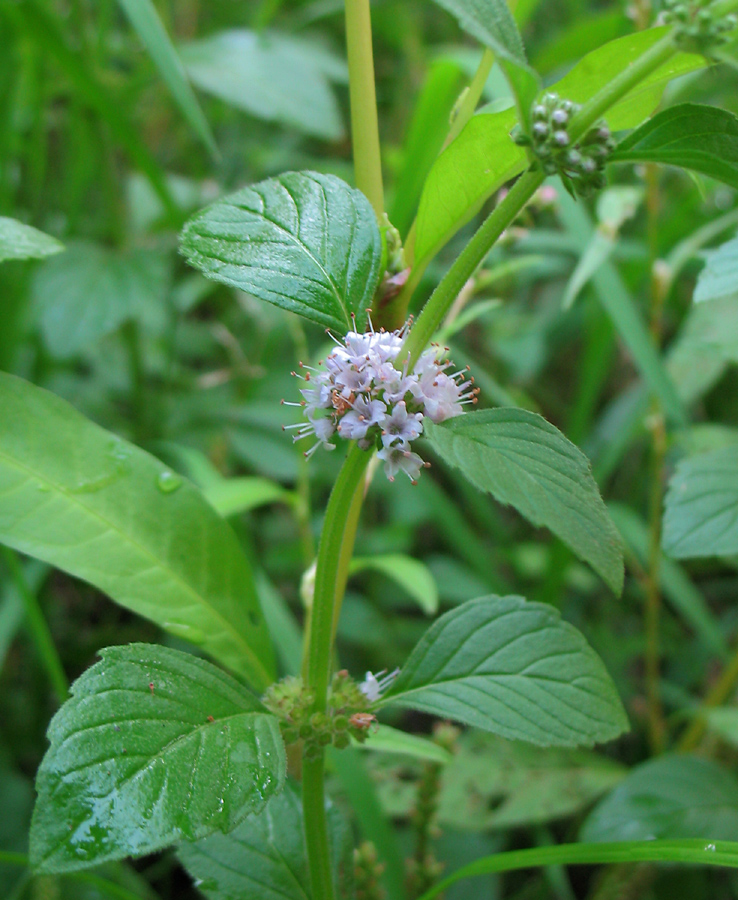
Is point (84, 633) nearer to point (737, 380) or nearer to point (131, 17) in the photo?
point (131, 17)

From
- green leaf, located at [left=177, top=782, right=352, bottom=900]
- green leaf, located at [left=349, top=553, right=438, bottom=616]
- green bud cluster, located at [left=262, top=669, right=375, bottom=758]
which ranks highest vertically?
green leaf, located at [left=349, top=553, right=438, bottom=616]

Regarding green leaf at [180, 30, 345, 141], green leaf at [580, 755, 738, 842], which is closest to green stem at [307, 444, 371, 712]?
green leaf at [580, 755, 738, 842]

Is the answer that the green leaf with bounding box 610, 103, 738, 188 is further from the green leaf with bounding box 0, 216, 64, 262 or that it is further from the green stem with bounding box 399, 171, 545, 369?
the green leaf with bounding box 0, 216, 64, 262

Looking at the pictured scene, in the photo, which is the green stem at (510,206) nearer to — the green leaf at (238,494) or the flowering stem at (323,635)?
the flowering stem at (323,635)

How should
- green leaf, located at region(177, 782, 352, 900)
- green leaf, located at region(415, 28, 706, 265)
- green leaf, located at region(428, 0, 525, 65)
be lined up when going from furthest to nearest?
green leaf, located at region(177, 782, 352, 900)
green leaf, located at region(415, 28, 706, 265)
green leaf, located at region(428, 0, 525, 65)

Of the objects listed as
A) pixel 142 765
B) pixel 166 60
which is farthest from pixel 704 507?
pixel 166 60

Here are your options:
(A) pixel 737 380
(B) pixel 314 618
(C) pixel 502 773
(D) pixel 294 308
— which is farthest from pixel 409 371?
(A) pixel 737 380
